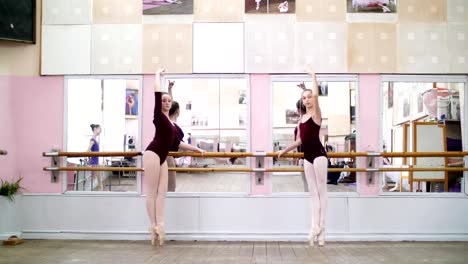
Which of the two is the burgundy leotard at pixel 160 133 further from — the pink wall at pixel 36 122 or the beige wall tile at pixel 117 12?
the pink wall at pixel 36 122

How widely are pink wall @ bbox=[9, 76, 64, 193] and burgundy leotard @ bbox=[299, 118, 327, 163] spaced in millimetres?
3357

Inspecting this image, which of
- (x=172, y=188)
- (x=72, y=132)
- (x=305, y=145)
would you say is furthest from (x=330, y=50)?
(x=72, y=132)

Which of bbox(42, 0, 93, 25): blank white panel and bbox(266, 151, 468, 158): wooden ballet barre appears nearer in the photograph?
bbox(266, 151, 468, 158): wooden ballet barre

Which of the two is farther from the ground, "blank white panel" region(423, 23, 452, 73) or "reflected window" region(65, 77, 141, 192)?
"blank white panel" region(423, 23, 452, 73)

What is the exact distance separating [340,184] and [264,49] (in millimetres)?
2077

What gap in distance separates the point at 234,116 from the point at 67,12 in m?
2.70

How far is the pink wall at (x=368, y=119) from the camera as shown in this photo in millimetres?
7461

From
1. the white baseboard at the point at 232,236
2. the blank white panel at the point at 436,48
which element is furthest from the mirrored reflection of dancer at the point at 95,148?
the blank white panel at the point at 436,48

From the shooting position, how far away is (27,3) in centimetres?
755

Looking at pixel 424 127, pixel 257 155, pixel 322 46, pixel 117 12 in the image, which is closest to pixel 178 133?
pixel 257 155

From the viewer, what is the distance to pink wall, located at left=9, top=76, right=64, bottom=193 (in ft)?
24.9

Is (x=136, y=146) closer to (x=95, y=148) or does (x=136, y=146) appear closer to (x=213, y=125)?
(x=95, y=148)

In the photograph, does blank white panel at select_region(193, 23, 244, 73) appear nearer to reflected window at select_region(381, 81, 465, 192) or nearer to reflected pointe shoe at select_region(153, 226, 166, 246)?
reflected window at select_region(381, 81, 465, 192)

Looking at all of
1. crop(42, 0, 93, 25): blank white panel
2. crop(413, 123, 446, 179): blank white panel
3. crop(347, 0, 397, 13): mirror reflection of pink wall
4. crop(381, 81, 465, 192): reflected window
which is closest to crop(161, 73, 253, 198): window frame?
crop(42, 0, 93, 25): blank white panel
